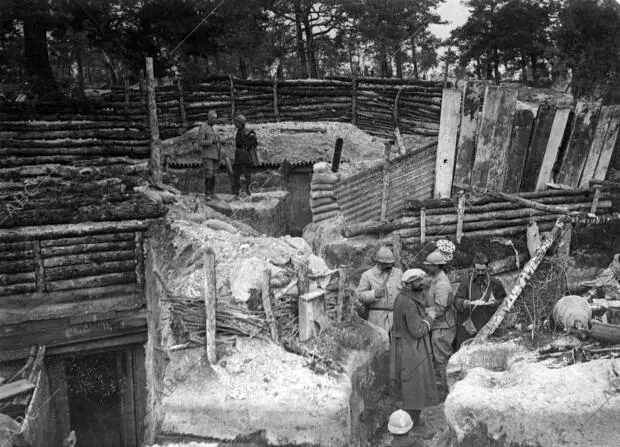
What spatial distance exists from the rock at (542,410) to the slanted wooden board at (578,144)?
3832mm

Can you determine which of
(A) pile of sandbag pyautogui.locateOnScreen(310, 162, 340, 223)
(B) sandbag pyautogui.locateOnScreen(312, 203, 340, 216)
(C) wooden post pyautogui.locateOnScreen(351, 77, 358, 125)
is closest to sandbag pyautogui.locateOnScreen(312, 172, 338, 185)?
(A) pile of sandbag pyautogui.locateOnScreen(310, 162, 340, 223)

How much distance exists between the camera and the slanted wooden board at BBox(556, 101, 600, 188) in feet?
26.1

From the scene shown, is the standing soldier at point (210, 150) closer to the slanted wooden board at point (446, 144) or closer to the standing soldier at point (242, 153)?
the standing soldier at point (242, 153)

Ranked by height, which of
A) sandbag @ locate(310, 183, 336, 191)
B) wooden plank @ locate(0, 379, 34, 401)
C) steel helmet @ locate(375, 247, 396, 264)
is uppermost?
sandbag @ locate(310, 183, 336, 191)

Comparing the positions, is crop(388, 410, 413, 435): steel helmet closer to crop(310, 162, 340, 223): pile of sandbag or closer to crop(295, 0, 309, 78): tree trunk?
crop(310, 162, 340, 223): pile of sandbag

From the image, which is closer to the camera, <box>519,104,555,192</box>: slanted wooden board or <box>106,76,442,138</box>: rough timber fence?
<box>519,104,555,192</box>: slanted wooden board

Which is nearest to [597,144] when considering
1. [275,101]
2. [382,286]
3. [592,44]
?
[382,286]

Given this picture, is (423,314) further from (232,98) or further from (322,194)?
(232,98)

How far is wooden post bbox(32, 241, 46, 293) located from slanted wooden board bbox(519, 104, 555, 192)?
638 centimetres

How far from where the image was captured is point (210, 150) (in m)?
9.98

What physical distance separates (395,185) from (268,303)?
3.47 meters

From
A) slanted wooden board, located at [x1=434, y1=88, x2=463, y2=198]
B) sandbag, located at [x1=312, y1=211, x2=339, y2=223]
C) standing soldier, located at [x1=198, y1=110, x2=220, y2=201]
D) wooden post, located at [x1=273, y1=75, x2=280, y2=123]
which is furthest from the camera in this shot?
wooden post, located at [x1=273, y1=75, x2=280, y2=123]

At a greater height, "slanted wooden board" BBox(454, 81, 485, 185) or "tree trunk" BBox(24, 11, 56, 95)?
"tree trunk" BBox(24, 11, 56, 95)

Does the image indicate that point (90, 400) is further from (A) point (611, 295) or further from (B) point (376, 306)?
(A) point (611, 295)
